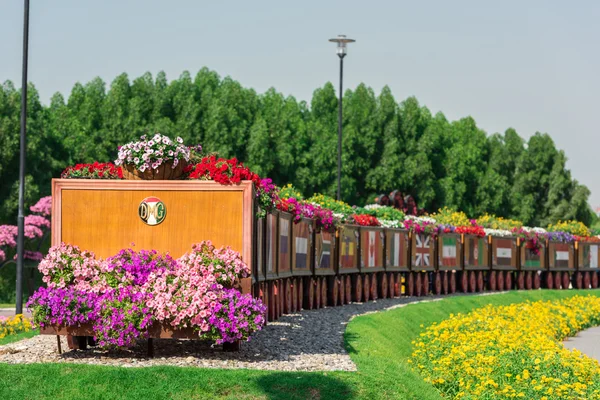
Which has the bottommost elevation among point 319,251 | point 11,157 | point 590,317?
point 590,317

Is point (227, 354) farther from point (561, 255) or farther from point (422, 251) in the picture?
point (561, 255)

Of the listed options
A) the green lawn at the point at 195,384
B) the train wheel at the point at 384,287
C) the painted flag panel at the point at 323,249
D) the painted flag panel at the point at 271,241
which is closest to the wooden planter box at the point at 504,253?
the train wheel at the point at 384,287

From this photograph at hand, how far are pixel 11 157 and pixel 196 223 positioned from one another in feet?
98.5

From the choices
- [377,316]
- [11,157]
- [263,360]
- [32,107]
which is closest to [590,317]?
[377,316]

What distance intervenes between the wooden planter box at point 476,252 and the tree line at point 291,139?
16399 millimetres

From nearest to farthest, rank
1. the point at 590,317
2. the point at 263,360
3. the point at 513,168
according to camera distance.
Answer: the point at 263,360 → the point at 590,317 → the point at 513,168

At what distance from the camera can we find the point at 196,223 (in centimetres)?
1352

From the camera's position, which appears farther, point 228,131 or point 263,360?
point 228,131

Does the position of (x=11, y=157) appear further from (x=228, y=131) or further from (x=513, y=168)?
(x=513, y=168)

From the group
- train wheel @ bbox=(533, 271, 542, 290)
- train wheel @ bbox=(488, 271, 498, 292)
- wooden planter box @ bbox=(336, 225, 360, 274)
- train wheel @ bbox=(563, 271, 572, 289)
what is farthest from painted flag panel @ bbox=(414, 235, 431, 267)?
train wheel @ bbox=(563, 271, 572, 289)

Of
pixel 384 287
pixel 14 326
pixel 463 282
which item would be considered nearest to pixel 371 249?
pixel 384 287

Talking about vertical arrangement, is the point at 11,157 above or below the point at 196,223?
above

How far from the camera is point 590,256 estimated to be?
155 ft

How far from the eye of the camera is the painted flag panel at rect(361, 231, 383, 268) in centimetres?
2842
